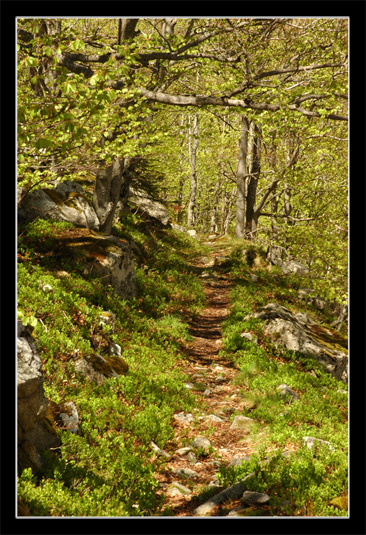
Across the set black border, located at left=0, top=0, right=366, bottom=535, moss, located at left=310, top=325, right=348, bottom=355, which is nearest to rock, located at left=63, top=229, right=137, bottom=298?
moss, located at left=310, top=325, right=348, bottom=355

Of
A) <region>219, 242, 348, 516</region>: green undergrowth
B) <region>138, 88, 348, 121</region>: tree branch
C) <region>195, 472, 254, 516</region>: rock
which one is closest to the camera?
<region>195, 472, 254, 516</region>: rock

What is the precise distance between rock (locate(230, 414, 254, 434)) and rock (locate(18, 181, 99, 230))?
8.97 meters

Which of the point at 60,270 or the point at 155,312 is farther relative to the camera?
the point at 155,312

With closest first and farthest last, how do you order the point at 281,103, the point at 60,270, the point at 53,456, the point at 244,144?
the point at 53,456 < the point at 281,103 < the point at 60,270 < the point at 244,144

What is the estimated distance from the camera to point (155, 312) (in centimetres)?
1357

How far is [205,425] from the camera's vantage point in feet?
26.4

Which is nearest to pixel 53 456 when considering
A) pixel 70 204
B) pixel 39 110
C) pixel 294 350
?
pixel 39 110

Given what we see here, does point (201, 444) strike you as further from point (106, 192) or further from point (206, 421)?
point (106, 192)

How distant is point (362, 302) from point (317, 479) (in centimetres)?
278

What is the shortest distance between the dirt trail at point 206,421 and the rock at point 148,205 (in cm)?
1074

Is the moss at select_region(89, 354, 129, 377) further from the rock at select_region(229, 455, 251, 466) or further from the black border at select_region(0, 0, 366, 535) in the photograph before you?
the black border at select_region(0, 0, 366, 535)

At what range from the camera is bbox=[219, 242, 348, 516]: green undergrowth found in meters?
5.38

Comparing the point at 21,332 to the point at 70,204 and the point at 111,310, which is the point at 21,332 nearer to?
the point at 111,310

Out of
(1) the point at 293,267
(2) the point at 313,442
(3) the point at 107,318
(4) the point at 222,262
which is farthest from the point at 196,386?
(1) the point at 293,267
